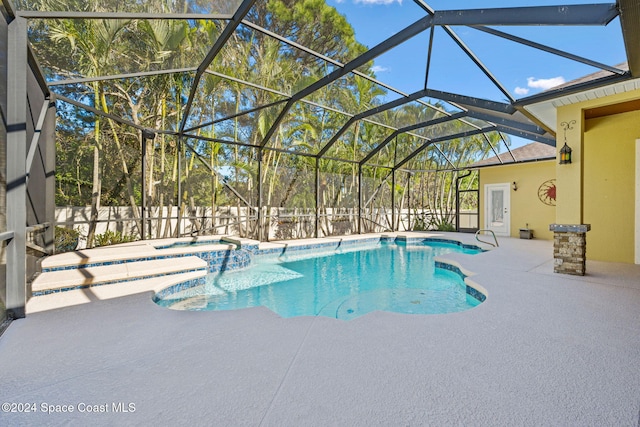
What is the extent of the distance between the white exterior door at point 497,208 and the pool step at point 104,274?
38.4ft

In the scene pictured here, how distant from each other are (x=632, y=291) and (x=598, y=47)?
11.3ft

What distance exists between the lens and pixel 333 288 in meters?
5.85

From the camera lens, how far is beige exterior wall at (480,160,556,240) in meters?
10.4

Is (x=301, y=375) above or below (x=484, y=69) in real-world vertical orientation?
below

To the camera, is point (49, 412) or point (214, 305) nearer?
point (49, 412)

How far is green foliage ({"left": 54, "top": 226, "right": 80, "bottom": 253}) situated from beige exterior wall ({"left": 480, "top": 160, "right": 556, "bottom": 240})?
1439 cm

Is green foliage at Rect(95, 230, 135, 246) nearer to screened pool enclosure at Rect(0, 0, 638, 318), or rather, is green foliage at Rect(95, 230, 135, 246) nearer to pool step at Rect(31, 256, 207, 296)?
screened pool enclosure at Rect(0, 0, 638, 318)

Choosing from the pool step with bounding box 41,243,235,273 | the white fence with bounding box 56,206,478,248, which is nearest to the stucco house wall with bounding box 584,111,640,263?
the white fence with bounding box 56,206,478,248

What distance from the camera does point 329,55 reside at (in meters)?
6.33

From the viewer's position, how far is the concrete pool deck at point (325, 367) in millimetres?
1521

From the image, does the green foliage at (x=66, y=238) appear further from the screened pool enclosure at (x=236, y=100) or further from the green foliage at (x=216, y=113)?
the green foliage at (x=216, y=113)

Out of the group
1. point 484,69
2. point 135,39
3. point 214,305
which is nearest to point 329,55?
point 484,69

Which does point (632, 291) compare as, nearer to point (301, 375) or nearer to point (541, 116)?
point (541, 116)

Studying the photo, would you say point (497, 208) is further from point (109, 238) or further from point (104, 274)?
point (109, 238)
